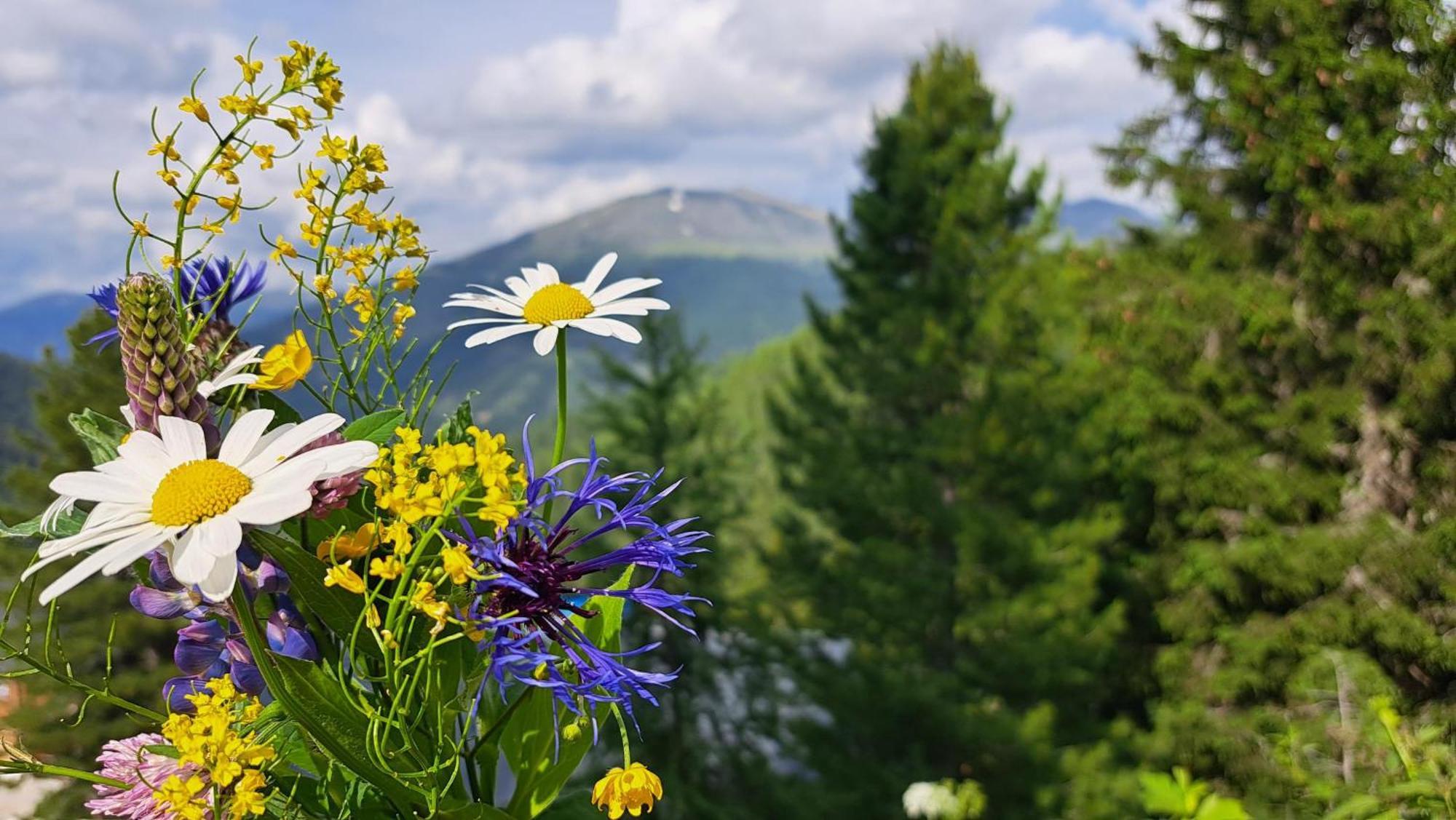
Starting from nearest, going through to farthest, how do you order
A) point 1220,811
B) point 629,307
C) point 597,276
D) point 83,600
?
point 629,307 < point 597,276 < point 1220,811 < point 83,600

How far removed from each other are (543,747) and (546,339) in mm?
391

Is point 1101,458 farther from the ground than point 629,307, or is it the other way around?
point 1101,458

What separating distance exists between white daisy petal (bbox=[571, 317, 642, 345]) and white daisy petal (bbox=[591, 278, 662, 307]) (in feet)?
0.19

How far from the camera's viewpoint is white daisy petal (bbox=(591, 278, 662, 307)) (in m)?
0.91

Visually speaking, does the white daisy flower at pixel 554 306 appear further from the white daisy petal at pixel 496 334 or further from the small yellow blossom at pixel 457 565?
the small yellow blossom at pixel 457 565

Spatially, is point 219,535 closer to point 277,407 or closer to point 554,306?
point 277,407

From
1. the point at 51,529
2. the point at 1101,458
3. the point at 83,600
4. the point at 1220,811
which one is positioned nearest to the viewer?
the point at 51,529

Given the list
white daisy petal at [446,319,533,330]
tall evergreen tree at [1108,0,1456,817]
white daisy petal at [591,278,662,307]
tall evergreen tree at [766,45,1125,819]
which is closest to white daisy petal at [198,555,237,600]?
white daisy petal at [446,319,533,330]

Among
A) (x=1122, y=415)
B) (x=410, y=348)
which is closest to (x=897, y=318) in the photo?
(x=1122, y=415)

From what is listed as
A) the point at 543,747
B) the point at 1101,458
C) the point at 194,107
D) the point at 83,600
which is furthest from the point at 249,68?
the point at 1101,458

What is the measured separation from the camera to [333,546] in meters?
0.65

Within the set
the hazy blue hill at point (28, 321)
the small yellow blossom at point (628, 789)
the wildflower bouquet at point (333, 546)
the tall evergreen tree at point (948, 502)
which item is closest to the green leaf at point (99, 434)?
the wildflower bouquet at point (333, 546)

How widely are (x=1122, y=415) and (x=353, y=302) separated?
35.4 ft

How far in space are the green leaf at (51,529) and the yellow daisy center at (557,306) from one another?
39cm
